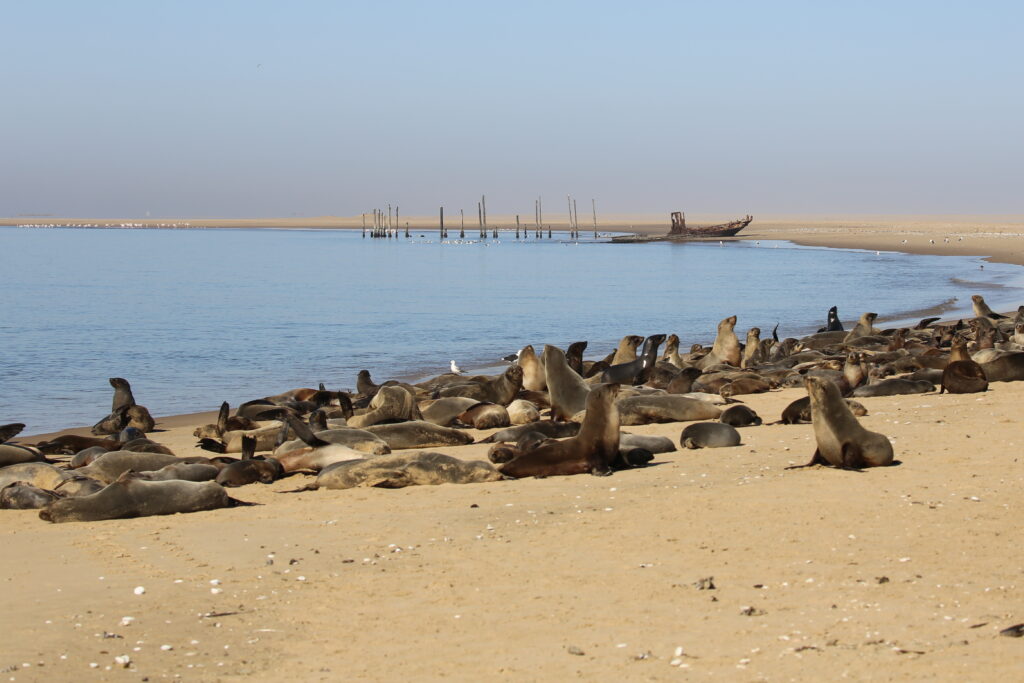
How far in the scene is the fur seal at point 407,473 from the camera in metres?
6.95

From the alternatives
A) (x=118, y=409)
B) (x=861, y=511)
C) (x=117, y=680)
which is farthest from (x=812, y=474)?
(x=118, y=409)

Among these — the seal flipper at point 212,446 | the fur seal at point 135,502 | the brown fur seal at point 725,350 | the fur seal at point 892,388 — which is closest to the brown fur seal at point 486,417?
the seal flipper at point 212,446

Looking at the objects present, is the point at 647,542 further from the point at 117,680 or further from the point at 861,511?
the point at 117,680

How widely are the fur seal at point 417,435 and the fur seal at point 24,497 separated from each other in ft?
7.91

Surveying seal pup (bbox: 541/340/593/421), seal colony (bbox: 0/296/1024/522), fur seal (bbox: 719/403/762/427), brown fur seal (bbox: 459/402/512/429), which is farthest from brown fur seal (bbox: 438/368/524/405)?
fur seal (bbox: 719/403/762/427)

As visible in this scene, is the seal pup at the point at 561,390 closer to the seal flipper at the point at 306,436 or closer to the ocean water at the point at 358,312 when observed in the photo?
the seal flipper at the point at 306,436

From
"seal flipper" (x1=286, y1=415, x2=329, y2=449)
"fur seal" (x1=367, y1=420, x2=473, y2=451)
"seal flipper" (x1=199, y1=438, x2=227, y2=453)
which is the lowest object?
"seal flipper" (x1=199, y1=438, x2=227, y2=453)

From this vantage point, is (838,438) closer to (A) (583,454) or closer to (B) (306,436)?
(A) (583,454)

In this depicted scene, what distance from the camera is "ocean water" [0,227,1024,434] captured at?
16.0 m

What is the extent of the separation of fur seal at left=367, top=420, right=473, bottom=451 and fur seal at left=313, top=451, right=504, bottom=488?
1415mm

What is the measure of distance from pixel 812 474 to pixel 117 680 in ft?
13.5

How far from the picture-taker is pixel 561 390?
9.65 meters

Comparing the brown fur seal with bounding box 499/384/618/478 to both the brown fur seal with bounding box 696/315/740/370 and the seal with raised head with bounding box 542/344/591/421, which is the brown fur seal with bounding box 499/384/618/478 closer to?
the seal with raised head with bounding box 542/344/591/421

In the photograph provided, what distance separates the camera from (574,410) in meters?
9.57
